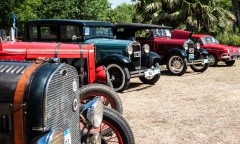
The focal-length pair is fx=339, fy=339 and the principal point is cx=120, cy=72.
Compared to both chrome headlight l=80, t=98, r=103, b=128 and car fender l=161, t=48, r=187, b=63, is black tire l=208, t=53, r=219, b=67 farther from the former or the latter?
chrome headlight l=80, t=98, r=103, b=128

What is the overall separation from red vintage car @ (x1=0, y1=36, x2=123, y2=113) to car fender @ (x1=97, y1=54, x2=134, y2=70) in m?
1.87

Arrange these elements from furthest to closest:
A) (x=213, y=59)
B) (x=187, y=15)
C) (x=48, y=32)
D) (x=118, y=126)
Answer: (x=187, y=15) → (x=213, y=59) → (x=48, y=32) → (x=118, y=126)

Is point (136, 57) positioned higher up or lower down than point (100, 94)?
higher up

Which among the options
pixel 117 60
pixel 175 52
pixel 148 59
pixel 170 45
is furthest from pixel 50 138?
pixel 170 45

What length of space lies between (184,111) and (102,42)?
126 inches

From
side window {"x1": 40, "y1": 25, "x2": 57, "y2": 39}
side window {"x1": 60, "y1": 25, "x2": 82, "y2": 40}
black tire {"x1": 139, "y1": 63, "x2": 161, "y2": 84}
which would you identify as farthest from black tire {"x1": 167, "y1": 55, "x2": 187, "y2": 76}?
side window {"x1": 40, "y1": 25, "x2": 57, "y2": 39}

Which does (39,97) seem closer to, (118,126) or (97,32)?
(118,126)

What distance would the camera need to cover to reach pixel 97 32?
28.1ft

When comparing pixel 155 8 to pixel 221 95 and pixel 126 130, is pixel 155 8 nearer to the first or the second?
pixel 221 95

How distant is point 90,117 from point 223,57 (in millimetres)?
11150

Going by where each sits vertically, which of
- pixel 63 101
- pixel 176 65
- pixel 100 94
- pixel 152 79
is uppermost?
pixel 63 101

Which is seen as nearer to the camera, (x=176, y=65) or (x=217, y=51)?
(x=176, y=65)

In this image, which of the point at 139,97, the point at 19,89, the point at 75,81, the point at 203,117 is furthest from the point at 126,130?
the point at 139,97

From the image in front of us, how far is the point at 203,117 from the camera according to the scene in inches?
216
